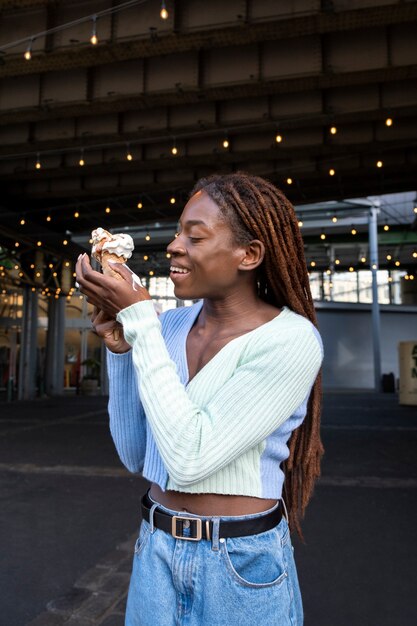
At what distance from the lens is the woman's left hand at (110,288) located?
1.18 meters

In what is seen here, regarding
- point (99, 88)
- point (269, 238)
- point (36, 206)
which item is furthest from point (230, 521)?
point (36, 206)

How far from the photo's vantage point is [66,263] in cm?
2523

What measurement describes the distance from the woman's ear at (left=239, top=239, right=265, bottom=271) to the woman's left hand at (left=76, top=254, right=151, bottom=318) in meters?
0.28

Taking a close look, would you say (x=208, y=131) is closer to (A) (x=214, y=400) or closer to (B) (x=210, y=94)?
(B) (x=210, y=94)

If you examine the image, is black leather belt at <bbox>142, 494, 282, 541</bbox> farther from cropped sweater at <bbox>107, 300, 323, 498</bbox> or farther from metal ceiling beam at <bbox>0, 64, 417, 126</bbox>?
metal ceiling beam at <bbox>0, 64, 417, 126</bbox>

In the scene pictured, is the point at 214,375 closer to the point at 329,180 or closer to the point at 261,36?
the point at 261,36

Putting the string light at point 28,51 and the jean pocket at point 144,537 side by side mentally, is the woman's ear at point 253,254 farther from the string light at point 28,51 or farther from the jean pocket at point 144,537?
the string light at point 28,51

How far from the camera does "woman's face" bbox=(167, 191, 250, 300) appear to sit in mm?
1303

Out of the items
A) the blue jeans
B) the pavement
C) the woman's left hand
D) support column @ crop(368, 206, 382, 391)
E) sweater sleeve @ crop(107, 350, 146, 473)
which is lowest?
the pavement

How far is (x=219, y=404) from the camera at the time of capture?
1146 millimetres

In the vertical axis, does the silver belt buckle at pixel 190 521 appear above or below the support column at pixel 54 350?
below

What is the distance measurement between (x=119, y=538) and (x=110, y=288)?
392cm

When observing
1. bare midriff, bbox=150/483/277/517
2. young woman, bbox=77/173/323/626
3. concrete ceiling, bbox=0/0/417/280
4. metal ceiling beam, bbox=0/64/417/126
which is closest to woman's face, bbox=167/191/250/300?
young woman, bbox=77/173/323/626

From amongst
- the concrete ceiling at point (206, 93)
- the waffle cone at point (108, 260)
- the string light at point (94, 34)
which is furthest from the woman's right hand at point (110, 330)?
the string light at point (94, 34)
